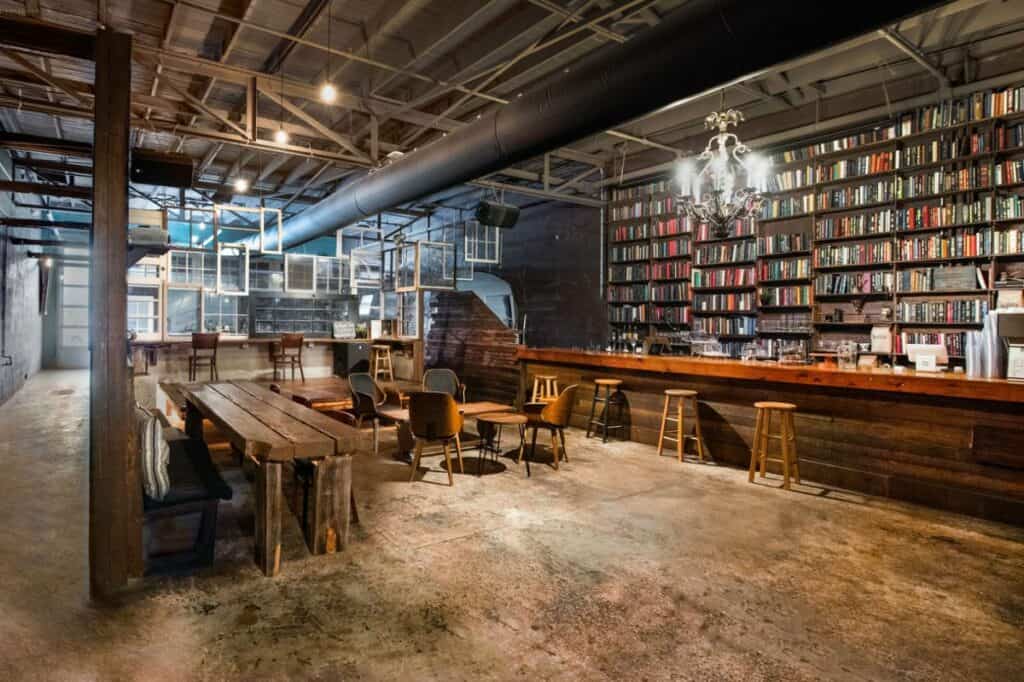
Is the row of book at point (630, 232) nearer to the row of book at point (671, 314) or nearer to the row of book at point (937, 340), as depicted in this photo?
the row of book at point (671, 314)

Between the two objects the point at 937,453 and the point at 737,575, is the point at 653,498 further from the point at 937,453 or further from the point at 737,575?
the point at 937,453

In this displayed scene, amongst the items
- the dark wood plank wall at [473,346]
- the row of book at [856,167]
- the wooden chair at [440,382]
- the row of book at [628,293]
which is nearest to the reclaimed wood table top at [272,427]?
the wooden chair at [440,382]

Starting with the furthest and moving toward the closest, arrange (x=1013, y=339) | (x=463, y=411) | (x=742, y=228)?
(x=742, y=228), (x=463, y=411), (x=1013, y=339)

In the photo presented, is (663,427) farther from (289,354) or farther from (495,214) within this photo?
(289,354)

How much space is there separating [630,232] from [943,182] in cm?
431

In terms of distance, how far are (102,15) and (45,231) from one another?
34.8 feet

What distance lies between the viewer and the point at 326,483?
3.25 meters

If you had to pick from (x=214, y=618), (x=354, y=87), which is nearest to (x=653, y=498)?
(x=214, y=618)

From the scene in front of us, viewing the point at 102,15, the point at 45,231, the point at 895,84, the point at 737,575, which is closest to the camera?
the point at 737,575

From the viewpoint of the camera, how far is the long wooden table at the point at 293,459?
300cm

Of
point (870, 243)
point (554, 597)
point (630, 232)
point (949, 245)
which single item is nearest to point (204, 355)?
point (630, 232)

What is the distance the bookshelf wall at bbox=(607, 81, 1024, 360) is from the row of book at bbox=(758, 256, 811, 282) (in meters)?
0.01

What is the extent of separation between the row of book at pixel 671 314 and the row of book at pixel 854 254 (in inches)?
79.5

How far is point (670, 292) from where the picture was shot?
9.01 m
